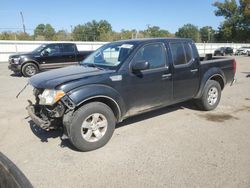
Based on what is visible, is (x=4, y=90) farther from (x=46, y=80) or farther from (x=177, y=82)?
(x=177, y=82)

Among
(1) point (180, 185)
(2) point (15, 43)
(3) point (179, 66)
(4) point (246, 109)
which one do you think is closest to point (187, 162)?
(1) point (180, 185)

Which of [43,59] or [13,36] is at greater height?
[13,36]

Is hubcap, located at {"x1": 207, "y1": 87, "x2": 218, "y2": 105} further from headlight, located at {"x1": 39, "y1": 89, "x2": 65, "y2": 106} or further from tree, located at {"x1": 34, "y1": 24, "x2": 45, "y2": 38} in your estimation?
tree, located at {"x1": 34, "y1": 24, "x2": 45, "y2": 38}

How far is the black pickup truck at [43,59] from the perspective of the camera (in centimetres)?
1316

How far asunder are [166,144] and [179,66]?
185 cm

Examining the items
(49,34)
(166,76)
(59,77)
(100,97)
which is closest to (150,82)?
(166,76)

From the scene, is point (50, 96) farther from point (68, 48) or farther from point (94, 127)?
point (68, 48)

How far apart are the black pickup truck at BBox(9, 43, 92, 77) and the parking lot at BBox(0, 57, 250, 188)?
7.59 meters

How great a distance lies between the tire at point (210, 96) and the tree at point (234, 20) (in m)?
70.3

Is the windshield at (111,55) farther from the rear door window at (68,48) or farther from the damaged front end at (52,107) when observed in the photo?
the rear door window at (68,48)

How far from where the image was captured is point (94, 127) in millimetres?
4301

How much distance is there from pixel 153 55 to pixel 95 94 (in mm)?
1644

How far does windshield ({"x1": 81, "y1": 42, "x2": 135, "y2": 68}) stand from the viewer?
485cm

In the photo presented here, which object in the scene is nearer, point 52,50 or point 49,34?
point 52,50
